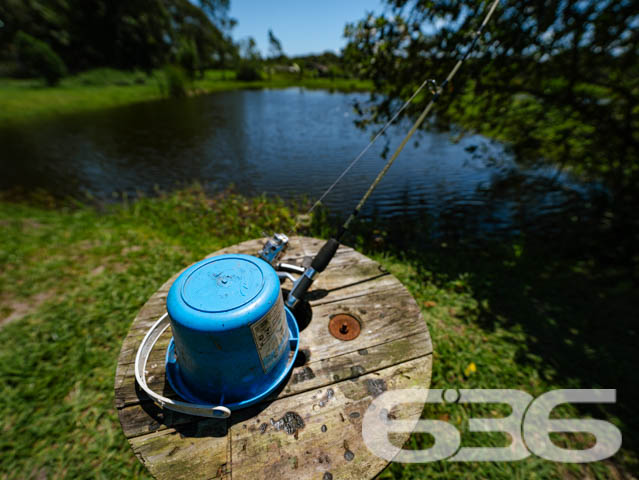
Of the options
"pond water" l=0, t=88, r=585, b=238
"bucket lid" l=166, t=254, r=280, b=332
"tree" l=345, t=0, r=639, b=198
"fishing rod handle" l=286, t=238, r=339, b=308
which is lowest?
"pond water" l=0, t=88, r=585, b=238

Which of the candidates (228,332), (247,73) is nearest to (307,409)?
(228,332)

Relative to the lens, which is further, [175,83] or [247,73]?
[247,73]

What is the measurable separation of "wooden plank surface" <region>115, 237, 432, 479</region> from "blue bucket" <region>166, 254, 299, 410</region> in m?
0.10

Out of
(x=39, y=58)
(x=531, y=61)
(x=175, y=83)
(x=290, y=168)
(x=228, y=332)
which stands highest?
(x=531, y=61)

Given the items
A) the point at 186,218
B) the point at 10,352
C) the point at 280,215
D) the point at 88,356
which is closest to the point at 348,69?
the point at 280,215

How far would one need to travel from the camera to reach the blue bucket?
1.15 meters

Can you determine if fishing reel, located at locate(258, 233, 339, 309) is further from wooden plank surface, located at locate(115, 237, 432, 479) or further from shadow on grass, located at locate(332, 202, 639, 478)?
shadow on grass, located at locate(332, 202, 639, 478)

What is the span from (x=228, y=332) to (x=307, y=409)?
640 millimetres

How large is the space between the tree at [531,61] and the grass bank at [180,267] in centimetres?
232

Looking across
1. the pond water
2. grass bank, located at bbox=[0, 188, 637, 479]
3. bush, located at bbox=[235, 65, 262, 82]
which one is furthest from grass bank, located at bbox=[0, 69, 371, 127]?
bush, located at bbox=[235, 65, 262, 82]

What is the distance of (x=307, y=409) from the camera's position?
138 cm

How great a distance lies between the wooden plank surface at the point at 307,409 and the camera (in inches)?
46.8

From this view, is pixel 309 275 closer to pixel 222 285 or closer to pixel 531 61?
pixel 222 285

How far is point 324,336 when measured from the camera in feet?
5.65
